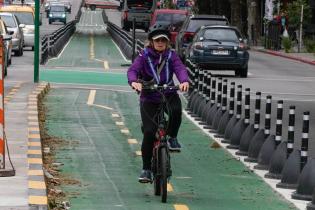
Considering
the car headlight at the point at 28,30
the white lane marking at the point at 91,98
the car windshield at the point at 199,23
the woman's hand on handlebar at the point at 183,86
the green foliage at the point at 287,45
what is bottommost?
the green foliage at the point at 287,45

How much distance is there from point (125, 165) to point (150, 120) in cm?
258

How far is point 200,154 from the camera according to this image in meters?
15.5

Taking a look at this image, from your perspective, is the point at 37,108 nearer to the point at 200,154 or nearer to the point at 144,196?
the point at 200,154

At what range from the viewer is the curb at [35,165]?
1011cm

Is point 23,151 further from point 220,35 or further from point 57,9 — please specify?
point 57,9

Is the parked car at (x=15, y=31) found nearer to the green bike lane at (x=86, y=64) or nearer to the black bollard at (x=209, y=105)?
the green bike lane at (x=86, y=64)

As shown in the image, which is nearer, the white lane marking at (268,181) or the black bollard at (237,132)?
the white lane marking at (268,181)

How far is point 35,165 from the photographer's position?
1251 centimetres

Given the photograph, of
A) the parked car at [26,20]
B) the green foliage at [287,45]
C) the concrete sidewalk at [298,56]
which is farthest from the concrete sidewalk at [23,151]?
the green foliage at [287,45]

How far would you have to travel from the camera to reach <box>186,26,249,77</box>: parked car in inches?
1351

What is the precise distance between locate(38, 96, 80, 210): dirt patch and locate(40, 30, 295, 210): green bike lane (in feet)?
0.29

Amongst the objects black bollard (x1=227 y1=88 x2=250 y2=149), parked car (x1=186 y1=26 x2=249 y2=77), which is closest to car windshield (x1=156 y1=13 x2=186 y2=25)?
parked car (x1=186 y1=26 x2=249 y2=77)

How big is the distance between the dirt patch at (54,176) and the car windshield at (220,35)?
17.3 m

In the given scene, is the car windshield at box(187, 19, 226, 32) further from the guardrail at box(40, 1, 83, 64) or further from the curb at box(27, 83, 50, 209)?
the curb at box(27, 83, 50, 209)
